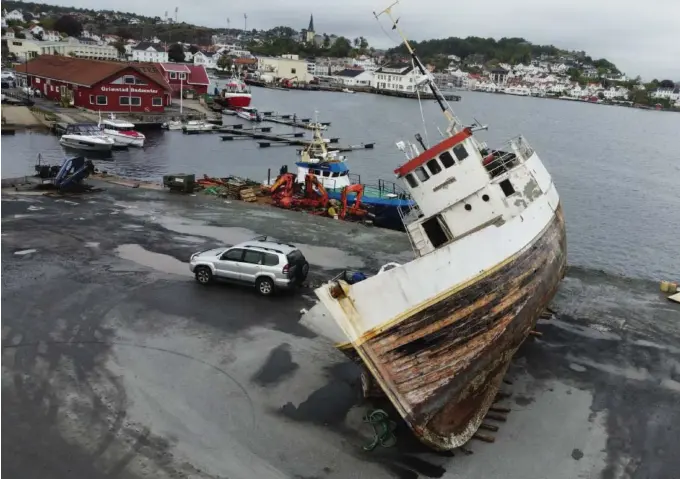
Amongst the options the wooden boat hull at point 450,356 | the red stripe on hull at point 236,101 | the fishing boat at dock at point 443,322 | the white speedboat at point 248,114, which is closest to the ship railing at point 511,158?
the fishing boat at dock at point 443,322

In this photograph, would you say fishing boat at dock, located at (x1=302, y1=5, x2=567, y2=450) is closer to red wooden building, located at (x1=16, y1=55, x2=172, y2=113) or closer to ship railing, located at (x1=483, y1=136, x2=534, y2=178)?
ship railing, located at (x1=483, y1=136, x2=534, y2=178)

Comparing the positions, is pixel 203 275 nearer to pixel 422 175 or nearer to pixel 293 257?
pixel 293 257

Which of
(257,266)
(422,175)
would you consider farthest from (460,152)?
(257,266)

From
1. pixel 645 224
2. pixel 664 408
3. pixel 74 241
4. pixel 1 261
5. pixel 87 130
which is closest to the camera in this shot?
pixel 664 408

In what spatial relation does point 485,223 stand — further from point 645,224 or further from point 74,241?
point 645,224

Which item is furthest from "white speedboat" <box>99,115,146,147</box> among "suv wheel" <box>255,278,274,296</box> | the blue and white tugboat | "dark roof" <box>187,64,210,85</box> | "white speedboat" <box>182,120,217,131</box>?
"suv wheel" <box>255,278,274,296</box>

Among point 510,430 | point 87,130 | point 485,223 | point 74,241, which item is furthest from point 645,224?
point 87,130

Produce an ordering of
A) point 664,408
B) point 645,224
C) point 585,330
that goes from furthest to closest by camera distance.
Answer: point 645,224 < point 585,330 < point 664,408
